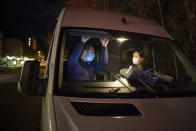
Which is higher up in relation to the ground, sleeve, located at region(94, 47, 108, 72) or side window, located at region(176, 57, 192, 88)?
sleeve, located at region(94, 47, 108, 72)

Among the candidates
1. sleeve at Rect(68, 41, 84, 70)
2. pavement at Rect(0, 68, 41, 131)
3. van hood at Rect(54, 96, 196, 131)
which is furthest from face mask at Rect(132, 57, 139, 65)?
pavement at Rect(0, 68, 41, 131)

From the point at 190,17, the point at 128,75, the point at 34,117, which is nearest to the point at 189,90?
the point at 128,75

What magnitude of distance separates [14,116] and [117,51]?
434cm

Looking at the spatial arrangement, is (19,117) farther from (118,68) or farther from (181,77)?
(181,77)

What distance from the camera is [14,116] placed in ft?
21.9

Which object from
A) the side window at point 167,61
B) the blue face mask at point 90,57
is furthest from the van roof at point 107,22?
the blue face mask at point 90,57

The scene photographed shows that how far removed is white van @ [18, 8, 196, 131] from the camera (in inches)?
72.5

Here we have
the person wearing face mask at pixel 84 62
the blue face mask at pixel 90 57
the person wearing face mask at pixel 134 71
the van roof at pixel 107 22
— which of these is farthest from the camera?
the blue face mask at pixel 90 57

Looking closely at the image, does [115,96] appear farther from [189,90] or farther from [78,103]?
[189,90]

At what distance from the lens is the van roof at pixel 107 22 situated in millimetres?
2746

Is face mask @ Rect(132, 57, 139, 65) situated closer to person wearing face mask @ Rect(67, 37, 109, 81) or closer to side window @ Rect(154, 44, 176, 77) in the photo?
side window @ Rect(154, 44, 176, 77)

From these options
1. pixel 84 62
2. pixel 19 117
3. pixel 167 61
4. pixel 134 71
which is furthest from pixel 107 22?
pixel 19 117

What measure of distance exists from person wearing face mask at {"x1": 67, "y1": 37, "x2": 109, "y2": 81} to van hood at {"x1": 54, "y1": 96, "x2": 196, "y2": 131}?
0.88m

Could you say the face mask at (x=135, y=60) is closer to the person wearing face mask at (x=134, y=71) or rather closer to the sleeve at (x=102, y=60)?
the person wearing face mask at (x=134, y=71)
